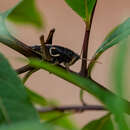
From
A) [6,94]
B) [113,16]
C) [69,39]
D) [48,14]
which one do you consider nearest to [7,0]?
[48,14]

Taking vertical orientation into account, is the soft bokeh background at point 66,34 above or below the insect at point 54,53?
A: below

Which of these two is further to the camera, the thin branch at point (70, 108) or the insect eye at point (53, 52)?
the thin branch at point (70, 108)

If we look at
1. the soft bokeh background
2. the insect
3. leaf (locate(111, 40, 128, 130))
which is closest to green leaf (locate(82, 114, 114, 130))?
the insect

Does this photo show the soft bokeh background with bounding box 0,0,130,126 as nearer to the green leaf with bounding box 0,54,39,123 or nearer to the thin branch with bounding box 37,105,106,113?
the thin branch with bounding box 37,105,106,113

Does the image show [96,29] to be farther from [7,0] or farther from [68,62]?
[68,62]

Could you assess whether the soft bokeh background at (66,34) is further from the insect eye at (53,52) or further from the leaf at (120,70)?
the leaf at (120,70)

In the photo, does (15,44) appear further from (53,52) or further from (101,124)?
(101,124)

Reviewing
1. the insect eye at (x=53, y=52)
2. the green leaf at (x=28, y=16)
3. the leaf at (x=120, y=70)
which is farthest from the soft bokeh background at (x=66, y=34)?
the leaf at (x=120, y=70)
